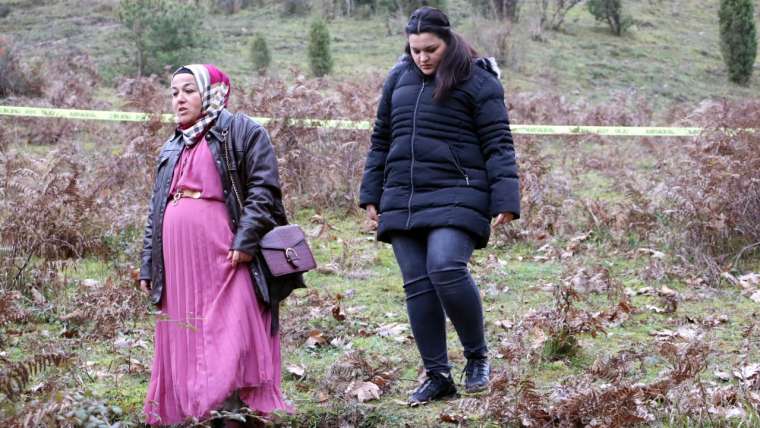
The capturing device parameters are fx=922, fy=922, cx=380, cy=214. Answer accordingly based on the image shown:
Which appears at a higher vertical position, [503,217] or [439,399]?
[503,217]

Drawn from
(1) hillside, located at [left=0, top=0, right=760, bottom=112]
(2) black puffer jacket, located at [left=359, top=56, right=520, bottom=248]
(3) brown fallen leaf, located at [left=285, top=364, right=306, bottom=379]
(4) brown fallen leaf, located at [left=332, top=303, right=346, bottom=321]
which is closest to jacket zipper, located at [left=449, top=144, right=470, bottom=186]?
(2) black puffer jacket, located at [left=359, top=56, right=520, bottom=248]

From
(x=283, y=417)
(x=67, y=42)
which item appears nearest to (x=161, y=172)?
(x=283, y=417)

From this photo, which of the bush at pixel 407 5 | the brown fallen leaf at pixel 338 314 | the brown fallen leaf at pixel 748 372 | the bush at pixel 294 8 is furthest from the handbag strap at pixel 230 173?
the bush at pixel 294 8

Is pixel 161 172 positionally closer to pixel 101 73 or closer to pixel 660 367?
pixel 660 367

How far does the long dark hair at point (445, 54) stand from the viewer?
14.7 feet

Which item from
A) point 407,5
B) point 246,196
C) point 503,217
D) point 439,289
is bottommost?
point 407,5

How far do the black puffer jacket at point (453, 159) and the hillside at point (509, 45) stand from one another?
13.3 meters

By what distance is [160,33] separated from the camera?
17203 millimetres

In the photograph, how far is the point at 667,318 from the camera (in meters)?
6.28

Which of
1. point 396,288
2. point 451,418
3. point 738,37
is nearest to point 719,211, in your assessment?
point 396,288

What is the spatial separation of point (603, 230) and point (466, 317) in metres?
4.26

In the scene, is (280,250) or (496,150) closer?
(280,250)

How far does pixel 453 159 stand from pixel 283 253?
951 millimetres

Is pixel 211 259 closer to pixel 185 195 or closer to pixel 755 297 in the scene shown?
pixel 185 195
